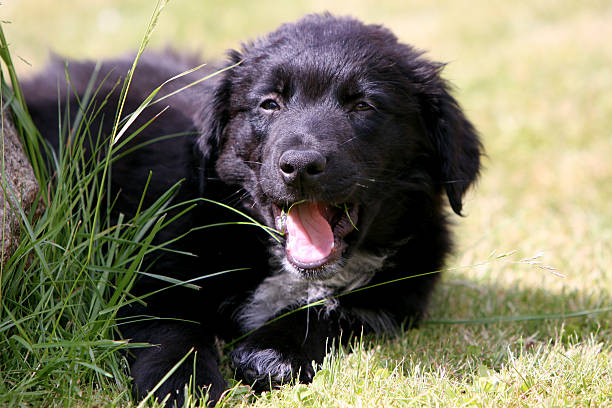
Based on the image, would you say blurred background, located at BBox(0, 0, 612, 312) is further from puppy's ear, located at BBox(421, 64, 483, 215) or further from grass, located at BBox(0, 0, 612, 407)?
puppy's ear, located at BBox(421, 64, 483, 215)

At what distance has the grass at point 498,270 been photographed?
2.13m

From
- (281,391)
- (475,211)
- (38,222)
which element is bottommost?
(475,211)

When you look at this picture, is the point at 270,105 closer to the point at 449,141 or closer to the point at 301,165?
the point at 301,165

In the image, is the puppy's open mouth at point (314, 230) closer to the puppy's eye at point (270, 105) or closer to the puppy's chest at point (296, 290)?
the puppy's chest at point (296, 290)

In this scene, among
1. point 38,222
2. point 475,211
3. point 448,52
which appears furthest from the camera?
point 448,52

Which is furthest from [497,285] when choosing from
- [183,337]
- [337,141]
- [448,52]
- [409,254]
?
[448,52]

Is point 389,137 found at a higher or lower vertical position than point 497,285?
higher

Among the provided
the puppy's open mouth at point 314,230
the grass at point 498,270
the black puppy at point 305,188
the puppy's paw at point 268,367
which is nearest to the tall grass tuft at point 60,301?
the grass at point 498,270

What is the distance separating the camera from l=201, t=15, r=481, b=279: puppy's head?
2477mm

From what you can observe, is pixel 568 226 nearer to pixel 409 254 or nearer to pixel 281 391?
pixel 409 254

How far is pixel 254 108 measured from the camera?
2.79 metres

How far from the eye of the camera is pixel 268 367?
235cm

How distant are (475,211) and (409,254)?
2.18 meters

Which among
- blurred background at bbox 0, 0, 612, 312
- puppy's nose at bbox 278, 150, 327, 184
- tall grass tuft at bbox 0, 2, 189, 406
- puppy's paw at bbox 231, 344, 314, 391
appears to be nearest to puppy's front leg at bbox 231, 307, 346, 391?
puppy's paw at bbox 231, 344, 314, 391
